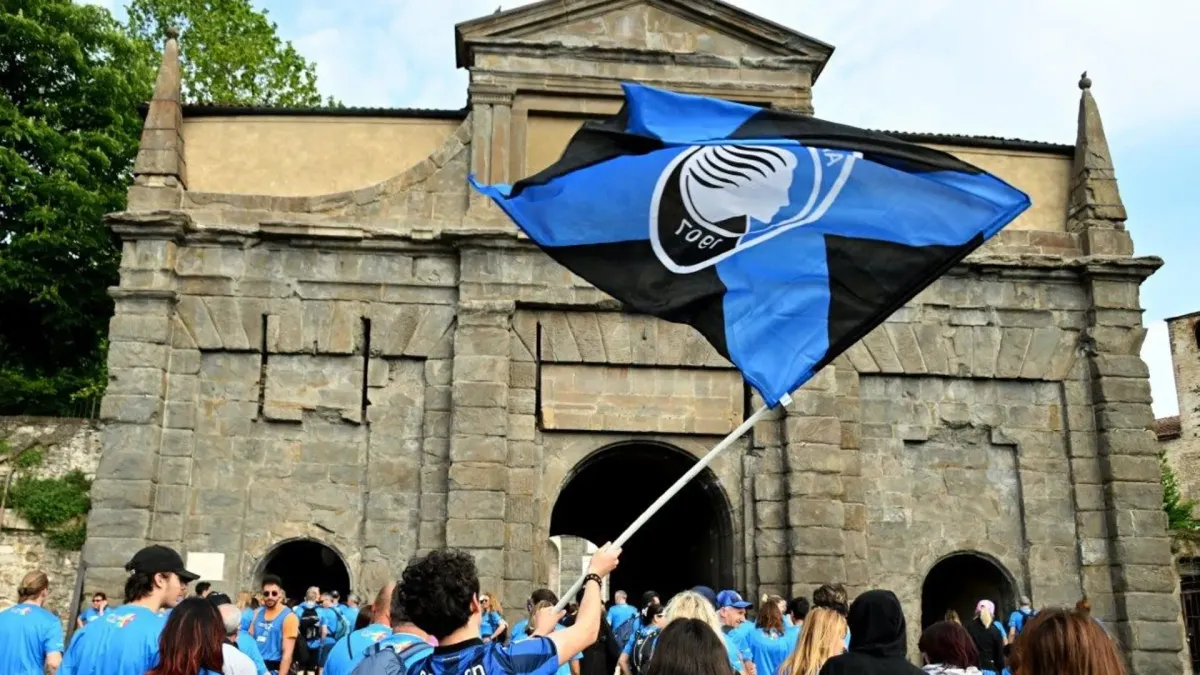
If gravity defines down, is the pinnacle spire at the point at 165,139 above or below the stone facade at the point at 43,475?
above

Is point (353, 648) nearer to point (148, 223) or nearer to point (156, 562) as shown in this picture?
point (156, 562)

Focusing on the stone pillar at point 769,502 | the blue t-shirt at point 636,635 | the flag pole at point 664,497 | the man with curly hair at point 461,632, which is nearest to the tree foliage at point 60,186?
the stone pillar at point 769,502

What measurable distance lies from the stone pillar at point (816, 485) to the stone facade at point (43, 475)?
10402 mm

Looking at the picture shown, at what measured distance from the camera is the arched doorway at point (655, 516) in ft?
55.5

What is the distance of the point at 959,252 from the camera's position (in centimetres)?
704

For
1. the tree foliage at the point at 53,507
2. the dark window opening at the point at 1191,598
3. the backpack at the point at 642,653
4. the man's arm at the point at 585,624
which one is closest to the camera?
the man's arm at the point at 585,624

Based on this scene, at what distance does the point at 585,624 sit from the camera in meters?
4.18

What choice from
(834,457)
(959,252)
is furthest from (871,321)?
(834,457)

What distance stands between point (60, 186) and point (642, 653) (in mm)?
18423

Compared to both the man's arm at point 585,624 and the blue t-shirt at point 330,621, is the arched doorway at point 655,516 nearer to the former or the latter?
the blue t-shirt at point 330,621

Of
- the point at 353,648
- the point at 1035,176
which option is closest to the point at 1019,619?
the point at 1035,176

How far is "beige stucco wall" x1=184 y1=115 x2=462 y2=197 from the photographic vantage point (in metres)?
17.0

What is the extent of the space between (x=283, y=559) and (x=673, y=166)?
39.8 feet

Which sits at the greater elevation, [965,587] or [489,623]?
[965,587]
